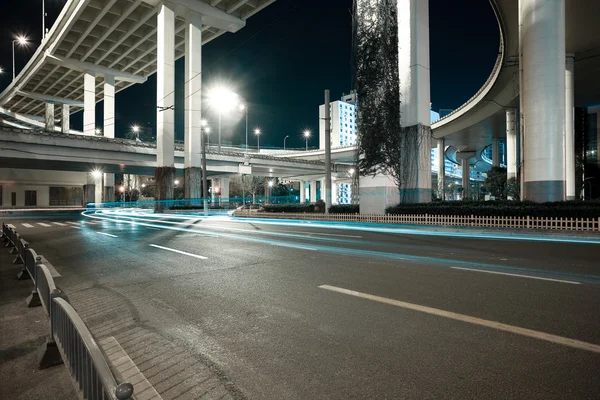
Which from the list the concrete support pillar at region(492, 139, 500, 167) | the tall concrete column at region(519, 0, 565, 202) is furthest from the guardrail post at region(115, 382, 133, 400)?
the concrete support pillar at region(492, 139, 500, 167)

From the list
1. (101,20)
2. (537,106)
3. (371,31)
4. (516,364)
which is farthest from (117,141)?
(516,364)

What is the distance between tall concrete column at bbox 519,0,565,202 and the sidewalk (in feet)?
70.1

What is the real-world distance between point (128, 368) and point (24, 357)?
1.50m

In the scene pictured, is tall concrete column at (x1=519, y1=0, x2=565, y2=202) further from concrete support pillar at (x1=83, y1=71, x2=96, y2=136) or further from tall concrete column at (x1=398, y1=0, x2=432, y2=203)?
concrete support pillar at (x1=83, y1=71, x2=96, y2=136)

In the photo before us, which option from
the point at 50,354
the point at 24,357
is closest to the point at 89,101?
the point at 24,357

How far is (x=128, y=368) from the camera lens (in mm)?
3463

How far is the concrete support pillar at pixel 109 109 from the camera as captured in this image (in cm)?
5547

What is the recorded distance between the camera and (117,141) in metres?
42.2

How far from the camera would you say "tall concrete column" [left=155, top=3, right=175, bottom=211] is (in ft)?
134

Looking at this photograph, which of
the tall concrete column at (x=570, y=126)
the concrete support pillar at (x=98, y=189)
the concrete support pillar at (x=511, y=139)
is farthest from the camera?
the concrete support pillar at (x=98, y=189)

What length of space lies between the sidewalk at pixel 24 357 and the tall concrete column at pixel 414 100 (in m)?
19.9

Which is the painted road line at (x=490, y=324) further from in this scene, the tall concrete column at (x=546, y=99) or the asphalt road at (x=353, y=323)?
the tall concrete column at (x=546, y=99)

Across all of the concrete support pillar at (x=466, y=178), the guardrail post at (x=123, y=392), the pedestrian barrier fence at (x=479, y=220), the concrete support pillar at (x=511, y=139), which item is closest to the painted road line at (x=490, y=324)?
the guardrail post at (x=123, y=392)

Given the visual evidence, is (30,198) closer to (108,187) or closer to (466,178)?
(108,187)
